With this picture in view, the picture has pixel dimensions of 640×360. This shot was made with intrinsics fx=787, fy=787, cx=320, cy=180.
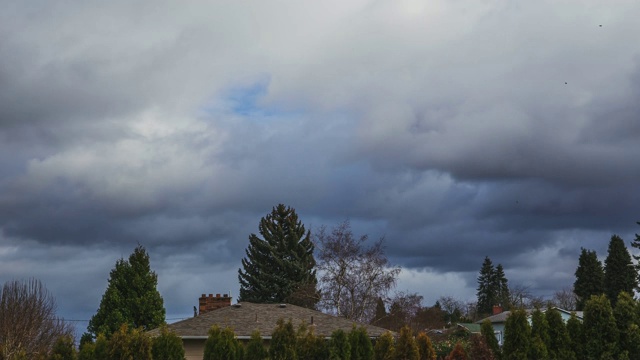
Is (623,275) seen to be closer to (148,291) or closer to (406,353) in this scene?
(148,291)

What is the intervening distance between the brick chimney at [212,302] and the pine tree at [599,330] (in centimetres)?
2680

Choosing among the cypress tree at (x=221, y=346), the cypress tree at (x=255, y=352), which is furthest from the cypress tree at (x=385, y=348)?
the cypress tree at (x=221, y=346)

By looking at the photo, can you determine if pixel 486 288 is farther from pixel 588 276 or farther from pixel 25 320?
pixel 25 320

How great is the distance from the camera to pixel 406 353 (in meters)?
25.0

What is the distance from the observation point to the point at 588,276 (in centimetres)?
9181

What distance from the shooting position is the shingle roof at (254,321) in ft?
118

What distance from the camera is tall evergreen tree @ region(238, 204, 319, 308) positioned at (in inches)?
2916

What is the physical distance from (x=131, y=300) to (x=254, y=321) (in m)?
9.55

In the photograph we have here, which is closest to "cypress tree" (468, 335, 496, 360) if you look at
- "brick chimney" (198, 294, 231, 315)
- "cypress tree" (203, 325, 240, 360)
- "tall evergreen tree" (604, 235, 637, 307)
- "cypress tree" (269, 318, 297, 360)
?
"cypress tree" (269, 318, 297, 360)

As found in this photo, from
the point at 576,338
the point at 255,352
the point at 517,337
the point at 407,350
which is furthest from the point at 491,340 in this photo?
the point at 255,352

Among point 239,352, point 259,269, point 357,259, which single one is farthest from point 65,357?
point 259,269

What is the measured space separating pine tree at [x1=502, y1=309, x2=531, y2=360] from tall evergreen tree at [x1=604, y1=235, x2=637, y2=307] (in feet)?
210

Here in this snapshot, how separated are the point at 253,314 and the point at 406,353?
51.4 feet

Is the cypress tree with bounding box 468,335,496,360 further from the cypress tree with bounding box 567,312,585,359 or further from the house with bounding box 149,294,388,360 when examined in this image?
the house with bounding box 149,294,388,360
